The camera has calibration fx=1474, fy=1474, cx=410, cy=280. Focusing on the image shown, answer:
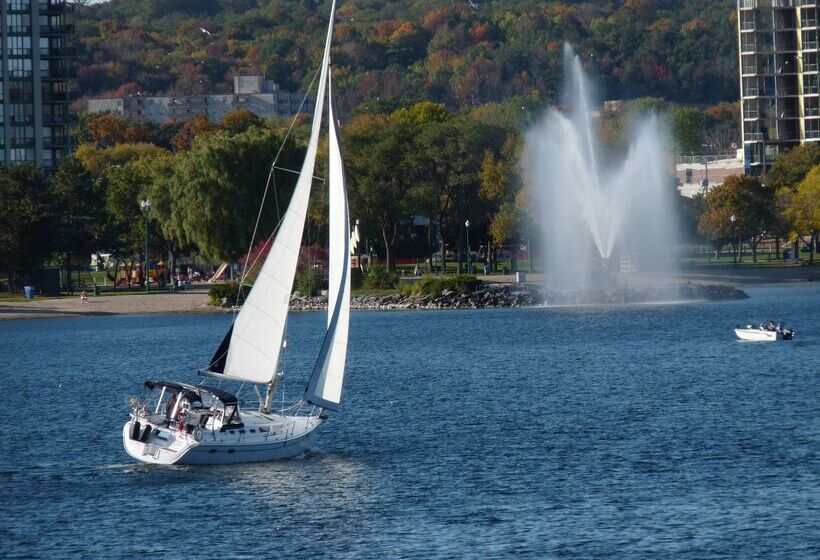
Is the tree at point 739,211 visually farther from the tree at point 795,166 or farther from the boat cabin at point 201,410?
the boat cabin at point 201,410

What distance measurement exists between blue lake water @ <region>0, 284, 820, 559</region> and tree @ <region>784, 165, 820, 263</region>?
226ft

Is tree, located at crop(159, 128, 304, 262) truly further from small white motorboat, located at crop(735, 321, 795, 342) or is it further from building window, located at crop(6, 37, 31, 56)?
building window, located at crop(6, 37, 31, 56)

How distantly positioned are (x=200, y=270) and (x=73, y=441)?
12359 centimetres

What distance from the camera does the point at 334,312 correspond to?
44.6 metres

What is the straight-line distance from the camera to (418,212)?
456 ft

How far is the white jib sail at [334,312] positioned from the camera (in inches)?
1729

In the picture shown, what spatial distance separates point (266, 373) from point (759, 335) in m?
41.3

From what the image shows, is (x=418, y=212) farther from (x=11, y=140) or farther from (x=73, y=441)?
(x=73, y=441)

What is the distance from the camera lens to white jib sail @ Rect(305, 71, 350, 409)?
144 feet

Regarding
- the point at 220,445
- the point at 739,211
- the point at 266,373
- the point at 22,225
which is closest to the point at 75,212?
the point at 22,225

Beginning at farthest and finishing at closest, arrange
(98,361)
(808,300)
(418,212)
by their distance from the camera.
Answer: (418,212), (808,300), (98,361)

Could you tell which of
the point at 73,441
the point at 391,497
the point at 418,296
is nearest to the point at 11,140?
the point at 418,296

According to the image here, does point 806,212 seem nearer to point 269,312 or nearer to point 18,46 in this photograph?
point 18,46

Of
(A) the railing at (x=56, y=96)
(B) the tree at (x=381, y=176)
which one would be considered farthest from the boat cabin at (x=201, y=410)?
(A) the railing at (x=56, y=96)
